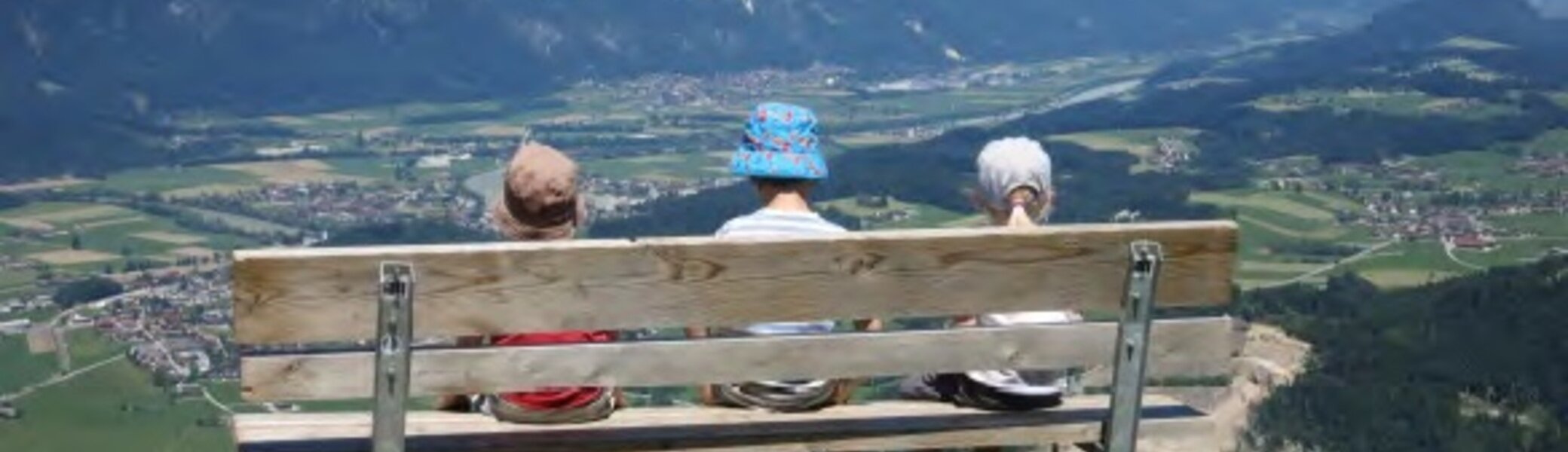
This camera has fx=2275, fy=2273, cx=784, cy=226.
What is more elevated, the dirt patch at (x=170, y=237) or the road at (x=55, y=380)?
the dirt patch at (x=170, y=237)

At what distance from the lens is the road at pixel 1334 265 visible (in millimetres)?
44406

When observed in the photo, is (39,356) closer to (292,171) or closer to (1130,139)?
(292,171)

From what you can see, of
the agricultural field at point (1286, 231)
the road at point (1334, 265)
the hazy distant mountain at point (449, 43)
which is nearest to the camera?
the road at point (1334, 265)

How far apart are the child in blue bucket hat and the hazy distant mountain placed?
291 feet

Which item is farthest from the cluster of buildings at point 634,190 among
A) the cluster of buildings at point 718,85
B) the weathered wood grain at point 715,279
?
the weathered wood grain at point 715,279

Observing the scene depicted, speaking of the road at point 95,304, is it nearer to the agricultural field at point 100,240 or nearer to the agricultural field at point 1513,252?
the agricultural field at point 100,240

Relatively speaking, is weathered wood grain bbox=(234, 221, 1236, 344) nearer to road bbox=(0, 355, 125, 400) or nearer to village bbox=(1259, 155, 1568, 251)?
road bbox=(0, 355, 125, 400)

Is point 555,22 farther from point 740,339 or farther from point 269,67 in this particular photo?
point 740,339

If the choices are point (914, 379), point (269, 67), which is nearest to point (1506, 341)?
point (914, 379)

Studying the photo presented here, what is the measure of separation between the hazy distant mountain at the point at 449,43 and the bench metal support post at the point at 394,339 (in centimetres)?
8967

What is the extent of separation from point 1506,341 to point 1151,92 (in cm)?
6056

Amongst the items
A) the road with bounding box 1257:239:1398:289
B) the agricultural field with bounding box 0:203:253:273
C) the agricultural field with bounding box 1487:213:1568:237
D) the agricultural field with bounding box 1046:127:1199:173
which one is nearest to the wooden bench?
the road with bounding box 1257:239:1398:289

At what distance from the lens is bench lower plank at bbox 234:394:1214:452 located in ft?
17.3

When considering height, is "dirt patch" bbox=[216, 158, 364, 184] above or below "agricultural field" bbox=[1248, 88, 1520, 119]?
below
